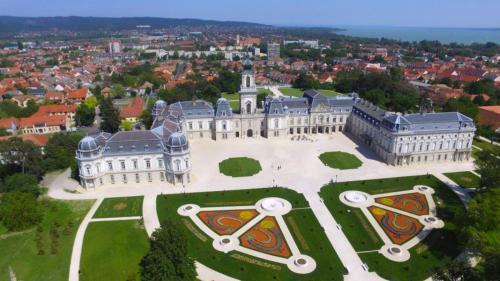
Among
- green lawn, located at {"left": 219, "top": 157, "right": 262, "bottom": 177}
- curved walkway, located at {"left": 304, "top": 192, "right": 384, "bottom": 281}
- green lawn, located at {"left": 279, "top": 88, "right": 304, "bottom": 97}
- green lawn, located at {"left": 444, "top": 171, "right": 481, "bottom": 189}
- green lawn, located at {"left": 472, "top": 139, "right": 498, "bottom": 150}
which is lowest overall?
curved walkway, located at {"left": 304, "top": 192, "right": 384, "bottom": 281}

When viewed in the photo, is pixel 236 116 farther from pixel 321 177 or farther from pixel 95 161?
pixel 95 161

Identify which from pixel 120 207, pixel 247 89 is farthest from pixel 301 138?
pixel 120 207

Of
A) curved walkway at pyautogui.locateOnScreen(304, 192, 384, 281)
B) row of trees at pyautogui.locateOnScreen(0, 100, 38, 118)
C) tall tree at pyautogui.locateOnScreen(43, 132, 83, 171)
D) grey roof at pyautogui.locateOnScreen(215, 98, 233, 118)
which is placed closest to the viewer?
curved walkway at pyautogui.locateOnScreen(304, 192, 384, 281)

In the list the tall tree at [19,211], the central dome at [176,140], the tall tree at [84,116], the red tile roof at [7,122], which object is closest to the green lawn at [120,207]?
the tall tree at [19,211]

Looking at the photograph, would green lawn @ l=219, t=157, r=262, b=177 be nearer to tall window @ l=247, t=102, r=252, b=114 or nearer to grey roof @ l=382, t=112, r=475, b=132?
tall window @ l=247, t=102, r=252, b=114

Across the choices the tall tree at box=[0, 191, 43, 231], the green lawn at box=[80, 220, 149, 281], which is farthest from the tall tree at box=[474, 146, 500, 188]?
the tall tree at box=[0, 191, 43, 231]

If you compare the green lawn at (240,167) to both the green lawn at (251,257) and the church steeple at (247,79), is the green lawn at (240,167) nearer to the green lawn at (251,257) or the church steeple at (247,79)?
the green lawn at (251,257)
